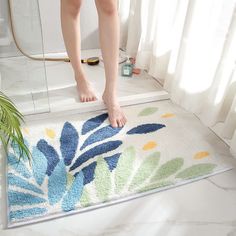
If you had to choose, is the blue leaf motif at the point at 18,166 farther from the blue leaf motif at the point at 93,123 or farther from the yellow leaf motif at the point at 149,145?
the yellow leaf motif at the point at 149,145

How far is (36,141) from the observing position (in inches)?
47.6

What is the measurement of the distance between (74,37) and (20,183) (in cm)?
67

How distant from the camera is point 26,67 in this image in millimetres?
1396

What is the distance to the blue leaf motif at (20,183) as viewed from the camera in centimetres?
101

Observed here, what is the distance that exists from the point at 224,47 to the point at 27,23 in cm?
85

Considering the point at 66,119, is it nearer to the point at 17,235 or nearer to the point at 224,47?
the point at 17,235

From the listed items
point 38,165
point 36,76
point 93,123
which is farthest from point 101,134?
point 36,76

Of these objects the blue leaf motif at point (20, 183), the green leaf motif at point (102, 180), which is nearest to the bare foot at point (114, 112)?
the green leaf motif at point (102, 180)

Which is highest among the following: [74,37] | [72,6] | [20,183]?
[72,6]

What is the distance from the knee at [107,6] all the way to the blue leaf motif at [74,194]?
623 mm

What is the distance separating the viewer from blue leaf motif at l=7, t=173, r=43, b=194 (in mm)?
1014

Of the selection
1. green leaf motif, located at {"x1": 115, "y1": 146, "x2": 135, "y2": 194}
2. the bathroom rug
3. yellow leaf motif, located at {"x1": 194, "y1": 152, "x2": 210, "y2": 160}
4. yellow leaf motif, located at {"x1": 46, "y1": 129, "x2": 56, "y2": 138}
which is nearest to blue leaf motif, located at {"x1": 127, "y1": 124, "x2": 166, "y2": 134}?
the bathroom rug

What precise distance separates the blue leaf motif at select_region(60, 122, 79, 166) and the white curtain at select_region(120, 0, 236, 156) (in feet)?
1.66

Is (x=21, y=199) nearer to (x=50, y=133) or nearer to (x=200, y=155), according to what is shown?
(x=50, y=133)
